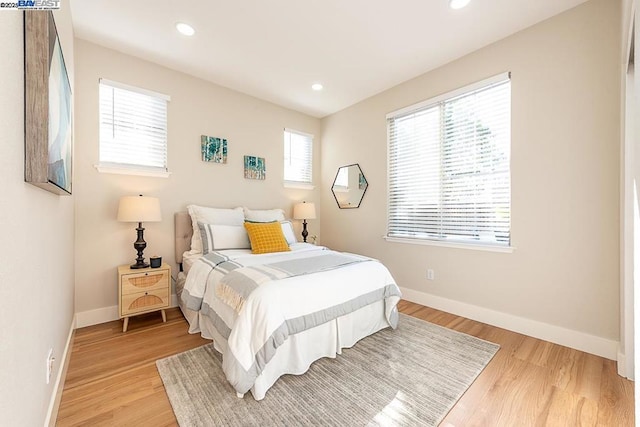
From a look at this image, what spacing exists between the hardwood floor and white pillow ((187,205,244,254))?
937 mm

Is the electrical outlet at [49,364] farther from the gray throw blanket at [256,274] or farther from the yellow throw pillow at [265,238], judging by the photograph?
the yellow throw pillow at [265,238]

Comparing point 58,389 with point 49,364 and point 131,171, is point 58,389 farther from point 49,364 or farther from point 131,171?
point 131,171

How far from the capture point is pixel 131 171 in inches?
112

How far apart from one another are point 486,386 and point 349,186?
2.91 m

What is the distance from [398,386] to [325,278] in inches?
32.6

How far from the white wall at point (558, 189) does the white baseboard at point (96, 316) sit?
3.51 m

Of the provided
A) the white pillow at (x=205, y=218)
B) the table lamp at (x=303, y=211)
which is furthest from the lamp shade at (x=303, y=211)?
the white pillow at (x=205, y=218)

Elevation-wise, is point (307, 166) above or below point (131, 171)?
above

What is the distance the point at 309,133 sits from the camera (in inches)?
178

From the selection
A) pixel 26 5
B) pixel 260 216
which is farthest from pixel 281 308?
pixel 260 216

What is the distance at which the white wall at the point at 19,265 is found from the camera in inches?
29.6

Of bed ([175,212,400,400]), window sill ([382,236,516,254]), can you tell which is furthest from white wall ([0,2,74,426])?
window sill ([382,236,516,254])

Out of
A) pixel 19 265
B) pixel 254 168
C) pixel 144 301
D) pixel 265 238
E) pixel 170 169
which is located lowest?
pixel 144 301

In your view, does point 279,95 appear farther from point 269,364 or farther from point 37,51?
point 269,364
